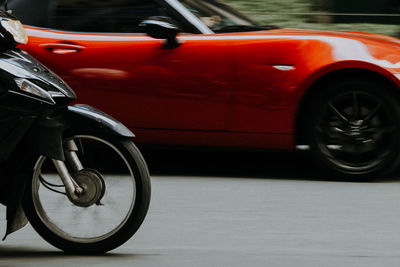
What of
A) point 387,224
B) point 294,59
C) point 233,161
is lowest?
point 233,161

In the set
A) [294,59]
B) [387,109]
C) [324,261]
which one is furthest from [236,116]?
[324,261]

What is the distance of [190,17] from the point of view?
259 inches

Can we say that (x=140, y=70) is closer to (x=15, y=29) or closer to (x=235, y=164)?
(x=235, y=164)

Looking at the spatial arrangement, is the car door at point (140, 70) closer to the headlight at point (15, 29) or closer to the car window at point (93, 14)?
the car window at point (93, 14)

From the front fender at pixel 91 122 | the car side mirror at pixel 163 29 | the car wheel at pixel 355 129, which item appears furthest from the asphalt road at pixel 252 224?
the car side mirror at pixel 163 29

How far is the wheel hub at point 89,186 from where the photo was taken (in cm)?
439

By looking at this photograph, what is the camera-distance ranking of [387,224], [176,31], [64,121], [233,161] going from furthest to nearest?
1. [233,161]
2. [176,31]
3. [387,224]
4. [64,121]

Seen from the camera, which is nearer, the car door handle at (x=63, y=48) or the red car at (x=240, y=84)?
the red car at (x=240, y=84)

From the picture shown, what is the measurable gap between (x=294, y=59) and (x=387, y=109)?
74cm

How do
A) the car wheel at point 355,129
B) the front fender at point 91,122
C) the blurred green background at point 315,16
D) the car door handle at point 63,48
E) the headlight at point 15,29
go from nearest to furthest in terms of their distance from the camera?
the headlight at point 15,29 → the front fender at point 91,122 → the car wheel at point 355,129 → the car door handle at point 63,48 → the blurred green background at point 315,16

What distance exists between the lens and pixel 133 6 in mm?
6664

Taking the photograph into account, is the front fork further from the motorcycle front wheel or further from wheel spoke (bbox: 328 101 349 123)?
wheel spoke (bbox: 328 101 349 123)

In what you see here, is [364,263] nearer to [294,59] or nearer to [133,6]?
[294,59]

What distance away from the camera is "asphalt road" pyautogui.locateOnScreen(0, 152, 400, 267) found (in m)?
4.45
